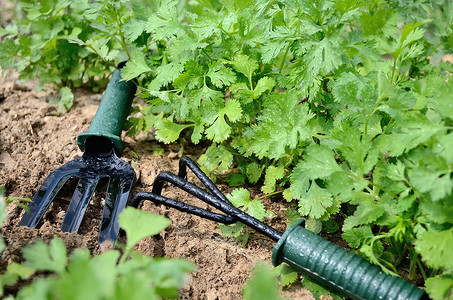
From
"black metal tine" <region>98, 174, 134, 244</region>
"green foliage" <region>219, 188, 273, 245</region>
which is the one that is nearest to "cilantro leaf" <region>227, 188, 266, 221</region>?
"green foliage" <region>219, 188, 273, 245</region>

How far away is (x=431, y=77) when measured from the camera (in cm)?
145

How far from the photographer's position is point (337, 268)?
128 centimetres

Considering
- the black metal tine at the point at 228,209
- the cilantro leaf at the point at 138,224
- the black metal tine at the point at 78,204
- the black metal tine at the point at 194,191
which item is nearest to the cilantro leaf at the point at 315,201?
the black metal tine at the point at 228,209

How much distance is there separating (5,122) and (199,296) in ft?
4.03

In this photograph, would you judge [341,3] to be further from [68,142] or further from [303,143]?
[68,142]

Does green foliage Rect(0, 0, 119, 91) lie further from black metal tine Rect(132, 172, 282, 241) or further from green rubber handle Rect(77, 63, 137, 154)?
black metal tine Rect(132, 172, 282, 241)

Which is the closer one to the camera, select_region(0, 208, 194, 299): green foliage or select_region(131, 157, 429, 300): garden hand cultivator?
select_region(0, 208, 194, 299): green foliage

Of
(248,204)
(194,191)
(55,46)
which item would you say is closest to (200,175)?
(194,191)

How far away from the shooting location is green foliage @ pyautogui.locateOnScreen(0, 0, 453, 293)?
4.07ft

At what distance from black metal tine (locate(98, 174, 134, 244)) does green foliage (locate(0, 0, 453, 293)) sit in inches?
9.5

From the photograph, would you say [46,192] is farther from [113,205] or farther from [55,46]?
[55,46]

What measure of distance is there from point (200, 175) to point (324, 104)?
517mm

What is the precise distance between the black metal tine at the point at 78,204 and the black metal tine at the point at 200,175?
0.32m

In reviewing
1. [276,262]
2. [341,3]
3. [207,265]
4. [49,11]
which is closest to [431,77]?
[341,3]
